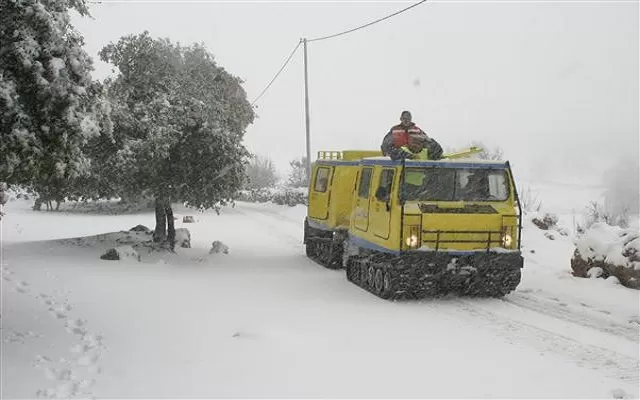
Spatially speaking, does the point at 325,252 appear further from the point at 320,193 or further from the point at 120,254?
the point at 120,254

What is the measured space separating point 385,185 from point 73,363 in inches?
246

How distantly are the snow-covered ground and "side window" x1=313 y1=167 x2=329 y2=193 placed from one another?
8.02ft

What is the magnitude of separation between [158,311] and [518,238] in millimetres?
6399

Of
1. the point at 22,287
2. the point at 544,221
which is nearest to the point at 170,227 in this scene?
the point at 22,287

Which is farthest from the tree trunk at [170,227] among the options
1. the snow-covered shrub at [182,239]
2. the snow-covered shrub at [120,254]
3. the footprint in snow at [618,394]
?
the footprint in snow at [618,394]

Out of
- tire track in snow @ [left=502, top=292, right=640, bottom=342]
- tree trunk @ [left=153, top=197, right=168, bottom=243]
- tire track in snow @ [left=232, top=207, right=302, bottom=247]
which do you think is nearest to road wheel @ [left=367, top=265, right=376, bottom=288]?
tire track in snow @ [left=502, top=292, right=640, bottom=342]

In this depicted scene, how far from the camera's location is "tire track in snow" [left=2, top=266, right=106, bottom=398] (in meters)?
5.68

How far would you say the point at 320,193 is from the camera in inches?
599

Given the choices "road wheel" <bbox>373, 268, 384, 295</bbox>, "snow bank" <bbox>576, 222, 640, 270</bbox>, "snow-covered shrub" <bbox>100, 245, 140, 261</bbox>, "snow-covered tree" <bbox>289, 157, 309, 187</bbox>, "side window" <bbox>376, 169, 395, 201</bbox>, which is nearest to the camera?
"side window" <bbox>376, 169, 395, 201</bbox>

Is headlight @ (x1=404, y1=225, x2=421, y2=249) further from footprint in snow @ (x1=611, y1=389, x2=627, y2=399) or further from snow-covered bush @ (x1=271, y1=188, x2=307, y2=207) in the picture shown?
snow-covered bush @ (x1=271, y1=188, x2=307, y2=207)

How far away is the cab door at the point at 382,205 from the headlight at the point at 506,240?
202 centimetres

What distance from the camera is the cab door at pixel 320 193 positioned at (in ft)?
48.2

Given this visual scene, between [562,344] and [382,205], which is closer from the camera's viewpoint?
[562,344]

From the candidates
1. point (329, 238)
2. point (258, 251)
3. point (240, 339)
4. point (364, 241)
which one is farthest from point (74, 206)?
point (240, 339)
